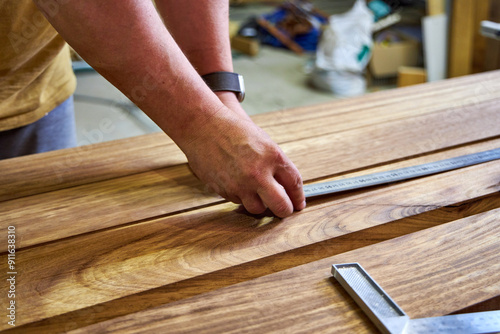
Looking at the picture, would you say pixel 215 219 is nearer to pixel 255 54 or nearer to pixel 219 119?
pixel 219 119

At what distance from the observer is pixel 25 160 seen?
0.88m

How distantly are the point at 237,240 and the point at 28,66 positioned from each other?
2.27 feet

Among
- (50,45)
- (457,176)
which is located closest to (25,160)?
(50,45)

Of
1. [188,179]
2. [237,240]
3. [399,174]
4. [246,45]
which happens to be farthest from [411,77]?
[237,240]

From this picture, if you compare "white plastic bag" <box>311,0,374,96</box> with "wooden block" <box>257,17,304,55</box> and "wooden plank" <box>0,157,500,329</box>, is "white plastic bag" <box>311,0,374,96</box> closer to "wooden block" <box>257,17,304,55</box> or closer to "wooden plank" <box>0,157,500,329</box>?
"wooden block" <box>257,17,304,55</box>

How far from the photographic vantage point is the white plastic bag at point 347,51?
3557 millimetres

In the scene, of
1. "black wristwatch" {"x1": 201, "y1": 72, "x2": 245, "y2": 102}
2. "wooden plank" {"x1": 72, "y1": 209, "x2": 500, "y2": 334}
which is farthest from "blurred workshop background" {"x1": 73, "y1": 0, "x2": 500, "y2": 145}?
"wooden plank" {"x1": 72, "y1": 209, "x2": 500, "y2": 334}

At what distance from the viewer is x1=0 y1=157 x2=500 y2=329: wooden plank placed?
0.56 metres

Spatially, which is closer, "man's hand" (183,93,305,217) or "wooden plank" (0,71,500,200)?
"man's hand" (183,93,305,217)

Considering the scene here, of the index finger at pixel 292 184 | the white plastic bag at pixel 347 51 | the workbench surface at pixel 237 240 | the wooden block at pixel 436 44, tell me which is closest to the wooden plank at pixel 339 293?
the workbench surface at pixel 237 240

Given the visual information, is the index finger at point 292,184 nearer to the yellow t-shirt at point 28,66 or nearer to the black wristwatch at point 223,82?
the black wristwatch at point 223,82

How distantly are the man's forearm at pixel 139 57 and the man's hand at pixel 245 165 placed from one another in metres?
0.03

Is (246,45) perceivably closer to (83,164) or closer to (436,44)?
(436,44)

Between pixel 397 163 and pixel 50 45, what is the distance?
0.79 metres
